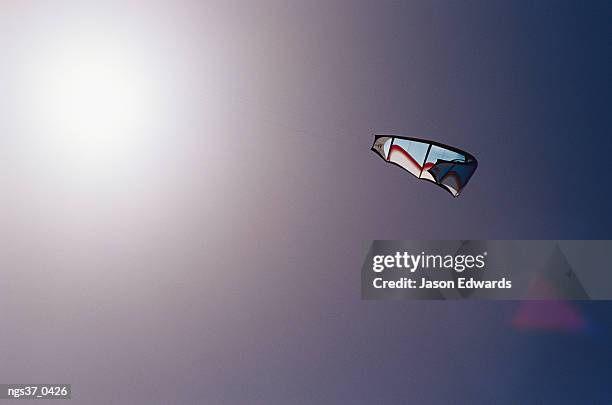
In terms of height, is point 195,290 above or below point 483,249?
below

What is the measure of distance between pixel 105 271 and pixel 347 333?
960 millimetres

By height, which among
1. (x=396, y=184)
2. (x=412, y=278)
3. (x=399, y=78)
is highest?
(x=399, y=78)

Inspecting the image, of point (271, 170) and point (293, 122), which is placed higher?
point (293, 122)

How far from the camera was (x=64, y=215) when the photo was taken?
233cm

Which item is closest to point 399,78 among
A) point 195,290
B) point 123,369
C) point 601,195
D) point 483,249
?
point 483,249

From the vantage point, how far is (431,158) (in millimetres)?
2322

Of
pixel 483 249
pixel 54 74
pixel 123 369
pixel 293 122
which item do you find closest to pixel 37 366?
pixel 123 369

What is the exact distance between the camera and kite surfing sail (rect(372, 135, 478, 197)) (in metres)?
2.32

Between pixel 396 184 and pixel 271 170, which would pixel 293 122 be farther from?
pixel 396 184

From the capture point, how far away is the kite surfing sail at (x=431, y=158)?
91.2 inches

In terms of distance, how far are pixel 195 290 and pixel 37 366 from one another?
0.66 m

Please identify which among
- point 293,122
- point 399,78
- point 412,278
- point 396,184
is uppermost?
point 399,78

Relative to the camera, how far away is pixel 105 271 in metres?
2.31

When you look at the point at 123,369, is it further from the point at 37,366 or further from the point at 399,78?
the point at 399,78
